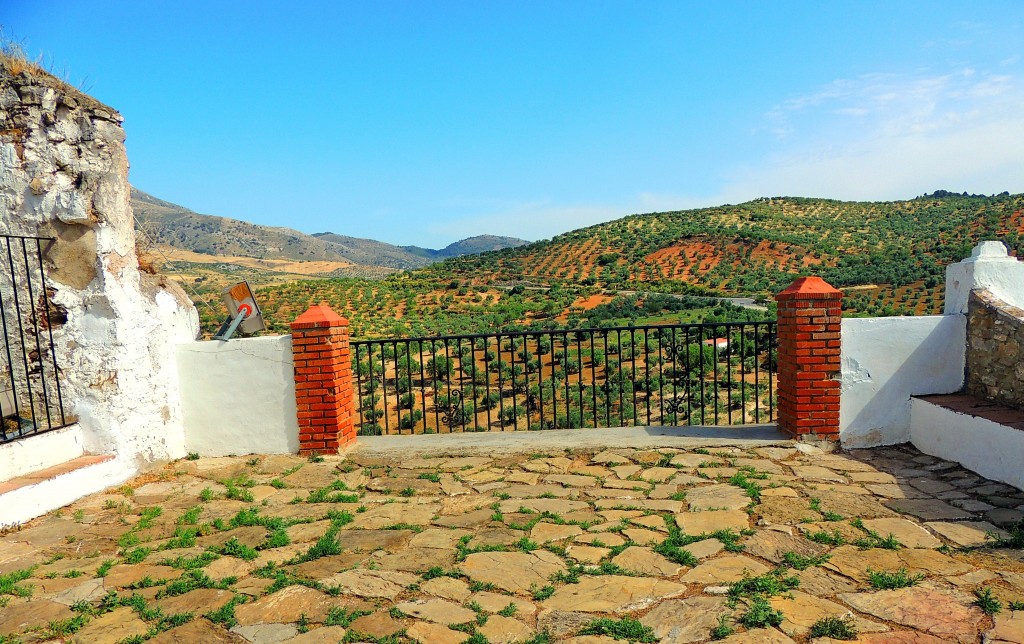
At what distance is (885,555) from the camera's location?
3.36m

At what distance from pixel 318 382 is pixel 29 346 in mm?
2280

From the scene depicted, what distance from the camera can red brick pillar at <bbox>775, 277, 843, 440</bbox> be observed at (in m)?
5.43

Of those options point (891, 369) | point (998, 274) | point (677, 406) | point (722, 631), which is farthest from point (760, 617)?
point (677, 406)

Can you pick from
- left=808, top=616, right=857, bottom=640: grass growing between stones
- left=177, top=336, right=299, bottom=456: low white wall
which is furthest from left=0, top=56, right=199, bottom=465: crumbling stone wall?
left=808, top=616, right=857, bottom=640: grass growing between stones

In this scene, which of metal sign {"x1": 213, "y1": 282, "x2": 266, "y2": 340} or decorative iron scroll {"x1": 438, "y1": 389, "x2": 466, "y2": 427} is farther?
decorative iron scroll {"x1": 438, "y1": 389, "x2": 466, "y2": 427}

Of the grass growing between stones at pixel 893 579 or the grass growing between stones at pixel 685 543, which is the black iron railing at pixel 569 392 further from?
the grass growing between stones at pixel 893 579

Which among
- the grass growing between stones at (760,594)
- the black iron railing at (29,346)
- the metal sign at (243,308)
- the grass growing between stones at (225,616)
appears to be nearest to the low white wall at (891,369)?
the grass growing between stones at (760,594)

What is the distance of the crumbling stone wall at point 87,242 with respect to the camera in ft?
15.9

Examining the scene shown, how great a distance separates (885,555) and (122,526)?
4.73 metres

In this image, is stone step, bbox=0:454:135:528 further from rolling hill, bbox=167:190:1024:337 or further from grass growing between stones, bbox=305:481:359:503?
rolling hill, bbox=167:190:1024:337

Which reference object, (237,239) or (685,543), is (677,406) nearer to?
(685,543)

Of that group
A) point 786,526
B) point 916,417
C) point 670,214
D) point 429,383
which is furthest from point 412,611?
point 670,214

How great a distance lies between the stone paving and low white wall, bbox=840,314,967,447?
350 millimetres

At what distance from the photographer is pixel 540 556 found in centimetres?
351
